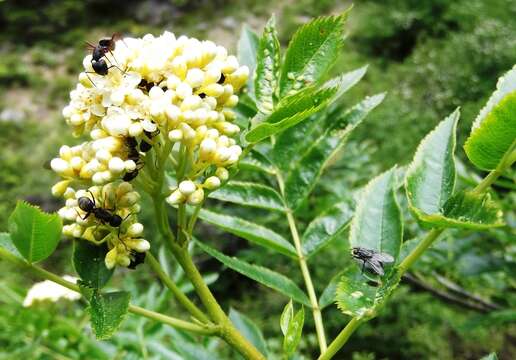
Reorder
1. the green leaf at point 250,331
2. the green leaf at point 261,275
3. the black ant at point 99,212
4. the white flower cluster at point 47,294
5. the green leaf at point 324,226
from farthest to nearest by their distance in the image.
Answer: the white flower cluster at point 47,294, the green leaf at point 250,331, the green leaf at point 324,226, the green leaf at point 261,275, the black ant at point 99,212

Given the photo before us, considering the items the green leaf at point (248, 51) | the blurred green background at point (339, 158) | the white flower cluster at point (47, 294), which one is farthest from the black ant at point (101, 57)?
the white flower cluster at point (47, 294)

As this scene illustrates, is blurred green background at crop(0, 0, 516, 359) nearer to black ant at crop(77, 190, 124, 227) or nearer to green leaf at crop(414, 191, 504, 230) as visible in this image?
black ant at crop(77, 190, 124, 227)

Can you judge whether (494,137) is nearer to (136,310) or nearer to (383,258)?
(383,258)

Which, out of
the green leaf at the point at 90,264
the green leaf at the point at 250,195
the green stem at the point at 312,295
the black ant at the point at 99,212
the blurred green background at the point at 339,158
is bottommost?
the blurred green background at the point at 339,158

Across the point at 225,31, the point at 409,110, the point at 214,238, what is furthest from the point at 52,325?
the point at 225,31

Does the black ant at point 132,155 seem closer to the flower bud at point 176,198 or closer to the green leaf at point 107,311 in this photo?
the flower bud at point 176,198

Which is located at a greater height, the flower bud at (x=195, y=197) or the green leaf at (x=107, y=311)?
the flower bud at (x=195, y=197)

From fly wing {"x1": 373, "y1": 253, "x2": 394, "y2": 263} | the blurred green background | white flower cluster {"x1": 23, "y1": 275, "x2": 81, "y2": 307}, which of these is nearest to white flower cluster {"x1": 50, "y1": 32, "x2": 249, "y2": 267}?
fly wing {"x1": 373, "y1": 253, "x2": 394, "y2": 263}
